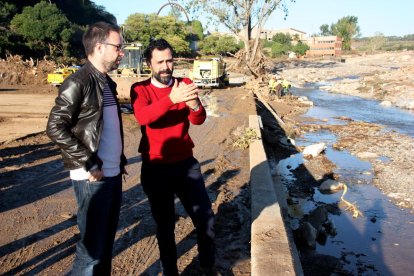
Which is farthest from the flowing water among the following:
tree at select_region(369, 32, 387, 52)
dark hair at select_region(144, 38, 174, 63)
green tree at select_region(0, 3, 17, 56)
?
tree at select_region(369, 32, 387, 52)

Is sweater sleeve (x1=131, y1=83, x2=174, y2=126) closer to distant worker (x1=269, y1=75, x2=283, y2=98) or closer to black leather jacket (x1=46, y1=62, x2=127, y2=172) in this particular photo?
black leather jacket (x1=46, y1=62, x2=127, y2=172)

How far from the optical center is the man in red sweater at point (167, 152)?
271 centimetres

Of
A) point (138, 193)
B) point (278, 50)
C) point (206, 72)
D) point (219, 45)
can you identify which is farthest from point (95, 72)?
point (278, 50)

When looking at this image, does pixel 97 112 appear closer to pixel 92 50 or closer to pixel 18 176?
pixel 92 50

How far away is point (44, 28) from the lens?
31.7 metres

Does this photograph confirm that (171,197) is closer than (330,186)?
Yes

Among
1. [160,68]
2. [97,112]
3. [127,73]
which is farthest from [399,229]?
[127,73]

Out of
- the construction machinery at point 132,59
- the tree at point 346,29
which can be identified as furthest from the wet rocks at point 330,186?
the tree at point 346,29

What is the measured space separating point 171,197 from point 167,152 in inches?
15.2

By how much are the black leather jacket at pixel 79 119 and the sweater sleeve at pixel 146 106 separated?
39cm

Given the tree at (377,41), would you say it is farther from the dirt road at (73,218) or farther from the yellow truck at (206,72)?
the dirt road at (73,218)

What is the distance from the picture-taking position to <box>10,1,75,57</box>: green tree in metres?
30.9

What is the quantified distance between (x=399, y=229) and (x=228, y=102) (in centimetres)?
1237

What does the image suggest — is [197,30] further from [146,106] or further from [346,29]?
[146,106]
